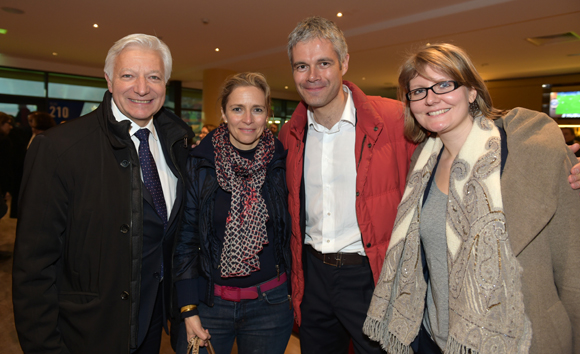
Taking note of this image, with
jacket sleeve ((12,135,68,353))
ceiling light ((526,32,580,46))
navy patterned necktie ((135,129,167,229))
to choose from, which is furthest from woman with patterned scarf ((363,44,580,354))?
ceiling light ((526,32,580,46))

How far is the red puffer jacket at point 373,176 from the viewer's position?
6.08ft

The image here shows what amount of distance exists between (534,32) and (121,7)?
8.40m

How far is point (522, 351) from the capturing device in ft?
4.18

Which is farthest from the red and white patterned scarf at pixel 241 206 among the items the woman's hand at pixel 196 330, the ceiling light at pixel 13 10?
the ceiling light at pixel 13 10

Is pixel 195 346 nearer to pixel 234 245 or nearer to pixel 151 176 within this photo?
pixel 234 245

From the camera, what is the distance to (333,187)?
1969 mm

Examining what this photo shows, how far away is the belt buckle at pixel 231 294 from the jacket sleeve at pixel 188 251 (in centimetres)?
14

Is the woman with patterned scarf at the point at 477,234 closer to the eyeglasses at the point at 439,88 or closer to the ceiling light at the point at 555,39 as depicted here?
the eyeglasses at the point at 439,88

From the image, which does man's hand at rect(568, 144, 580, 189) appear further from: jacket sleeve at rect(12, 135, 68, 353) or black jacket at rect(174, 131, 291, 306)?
jacket sleeve at rect(12, 135, 68, 353)

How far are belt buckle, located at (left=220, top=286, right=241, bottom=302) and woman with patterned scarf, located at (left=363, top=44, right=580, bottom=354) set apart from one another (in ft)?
2.17

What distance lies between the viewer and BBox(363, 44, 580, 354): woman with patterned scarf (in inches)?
50.6

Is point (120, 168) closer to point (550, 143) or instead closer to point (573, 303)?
point (550, 143)

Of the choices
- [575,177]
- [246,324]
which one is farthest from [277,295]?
[575,177]

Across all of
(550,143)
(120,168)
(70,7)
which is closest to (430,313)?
(550,143)
